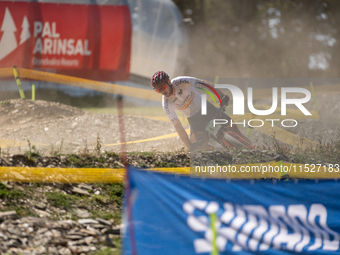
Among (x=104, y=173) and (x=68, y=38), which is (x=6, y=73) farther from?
(x=104, y=173)

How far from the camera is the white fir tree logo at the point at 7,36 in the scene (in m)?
14.4

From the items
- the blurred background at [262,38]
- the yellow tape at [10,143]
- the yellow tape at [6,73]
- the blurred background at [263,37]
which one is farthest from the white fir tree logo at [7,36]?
the blurred background at [263,37]

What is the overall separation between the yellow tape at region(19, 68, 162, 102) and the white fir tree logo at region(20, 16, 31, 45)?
4.68 ft

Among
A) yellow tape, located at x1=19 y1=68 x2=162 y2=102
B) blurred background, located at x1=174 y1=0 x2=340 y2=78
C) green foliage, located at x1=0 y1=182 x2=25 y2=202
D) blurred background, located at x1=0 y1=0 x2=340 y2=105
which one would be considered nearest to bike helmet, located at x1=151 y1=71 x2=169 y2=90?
green foliage, located at x1=0 y1=182 x2=25 y2=202

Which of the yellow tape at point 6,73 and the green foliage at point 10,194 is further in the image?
the yellow tape at point 6,73

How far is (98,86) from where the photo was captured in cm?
1535

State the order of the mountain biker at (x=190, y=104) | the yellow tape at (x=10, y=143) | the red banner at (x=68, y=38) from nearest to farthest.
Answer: the mountain biker at (x=190, y=104) < the yellow tape at (x=10, y=143) < the red banner at (x=68, y=38)

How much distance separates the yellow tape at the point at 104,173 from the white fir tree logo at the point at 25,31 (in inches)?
358

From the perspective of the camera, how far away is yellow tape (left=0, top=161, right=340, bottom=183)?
703 centimetres

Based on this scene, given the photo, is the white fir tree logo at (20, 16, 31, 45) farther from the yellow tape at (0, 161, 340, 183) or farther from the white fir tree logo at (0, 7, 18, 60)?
the yellow tape at (0, 161, 340, 183)

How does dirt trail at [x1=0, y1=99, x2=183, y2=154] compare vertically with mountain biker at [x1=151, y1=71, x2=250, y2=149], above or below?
below

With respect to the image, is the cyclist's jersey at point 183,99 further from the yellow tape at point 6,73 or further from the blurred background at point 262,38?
the blurred background at point 262,38

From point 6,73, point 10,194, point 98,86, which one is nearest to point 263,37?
point 98,86

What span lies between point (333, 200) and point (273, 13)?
87.7 ft
